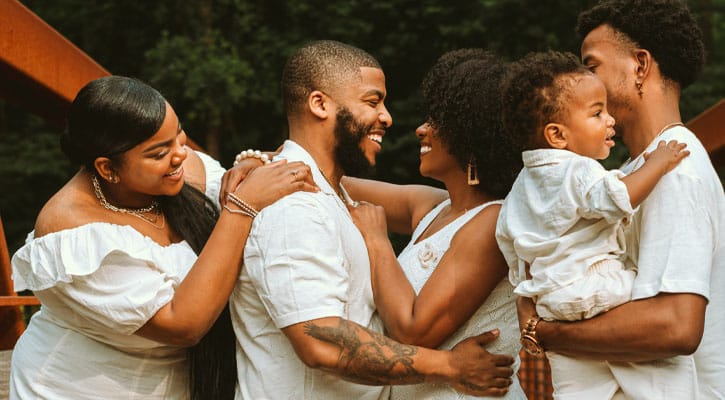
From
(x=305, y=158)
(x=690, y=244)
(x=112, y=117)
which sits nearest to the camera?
(x=690, y=244)

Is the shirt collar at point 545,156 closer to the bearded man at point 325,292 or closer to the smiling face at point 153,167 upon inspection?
the bearded man at point 325,292

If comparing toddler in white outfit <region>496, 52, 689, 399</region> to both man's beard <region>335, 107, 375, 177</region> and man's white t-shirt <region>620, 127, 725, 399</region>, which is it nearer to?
man's white t-shirt <region>620, 127, 725, 399</region>

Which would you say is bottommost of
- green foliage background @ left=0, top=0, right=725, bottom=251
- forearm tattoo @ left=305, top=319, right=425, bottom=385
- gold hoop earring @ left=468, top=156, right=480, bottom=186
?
green foliage background @ left=0, top=0, right=725, bottom=251

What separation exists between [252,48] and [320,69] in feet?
30.9

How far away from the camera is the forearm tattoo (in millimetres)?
2359

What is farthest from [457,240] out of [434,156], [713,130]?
[713,130]

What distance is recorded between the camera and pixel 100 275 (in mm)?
2449

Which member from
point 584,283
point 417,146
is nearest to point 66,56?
point 584,283

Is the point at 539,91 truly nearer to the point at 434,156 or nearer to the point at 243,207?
the point at 434,156

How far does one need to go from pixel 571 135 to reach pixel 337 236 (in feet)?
2.46

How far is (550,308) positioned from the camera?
7.64 feet

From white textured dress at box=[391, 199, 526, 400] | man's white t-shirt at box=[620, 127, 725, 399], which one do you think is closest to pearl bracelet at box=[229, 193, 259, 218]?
white textured dress at box=[391, 199, 526, 400]

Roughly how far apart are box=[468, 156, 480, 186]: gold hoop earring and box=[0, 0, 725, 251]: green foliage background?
8054 millimetres

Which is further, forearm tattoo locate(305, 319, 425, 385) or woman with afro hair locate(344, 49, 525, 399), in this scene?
woman with afro hair locate(344, 49, 525, 399)
